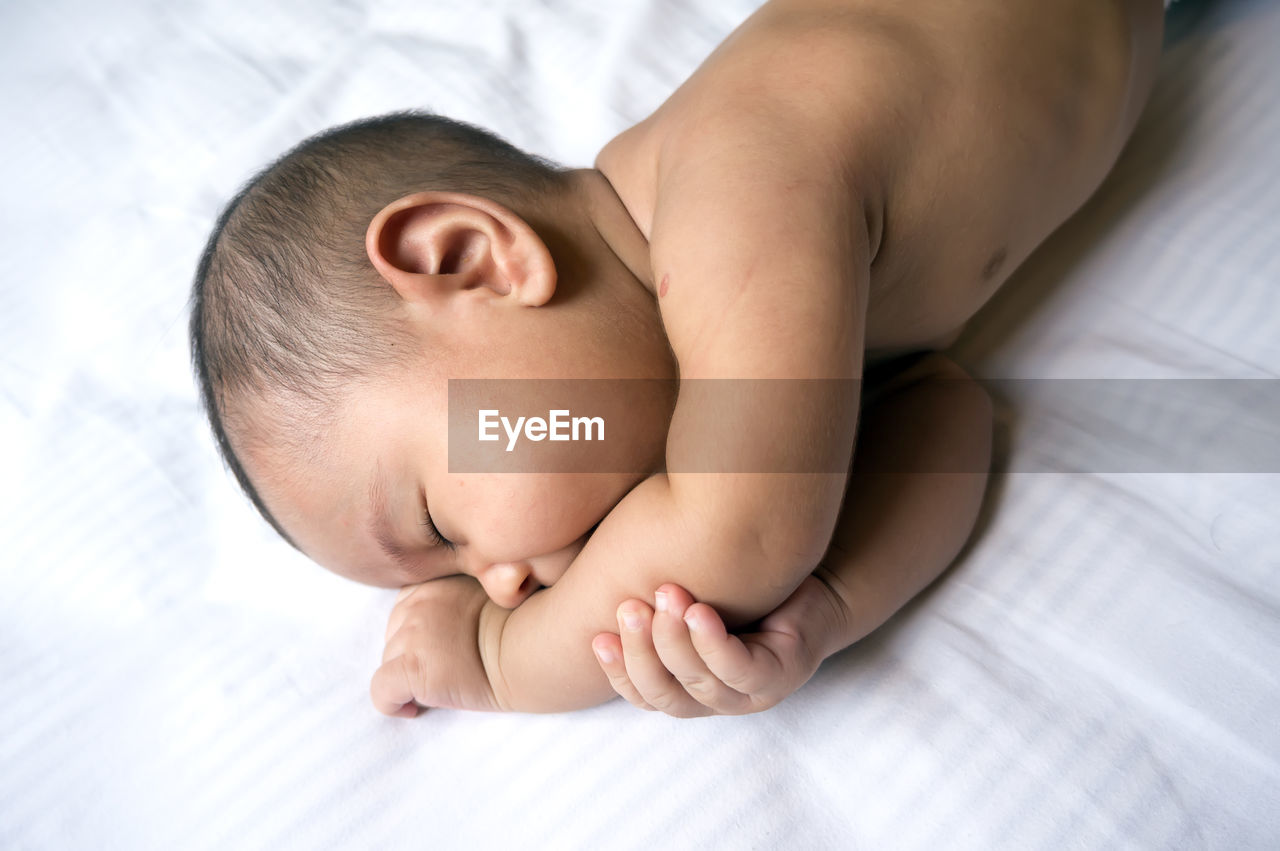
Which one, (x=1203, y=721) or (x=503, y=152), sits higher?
(x=503, y=152)

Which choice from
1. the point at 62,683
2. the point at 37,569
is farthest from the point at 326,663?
the point at 37,569

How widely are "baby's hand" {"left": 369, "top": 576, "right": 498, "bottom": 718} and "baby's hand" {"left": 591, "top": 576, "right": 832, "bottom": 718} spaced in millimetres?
184

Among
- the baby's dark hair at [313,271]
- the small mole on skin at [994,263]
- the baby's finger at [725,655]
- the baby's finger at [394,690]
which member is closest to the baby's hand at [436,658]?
the baby's finger at [394,690]

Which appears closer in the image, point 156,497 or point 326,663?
point 326,663

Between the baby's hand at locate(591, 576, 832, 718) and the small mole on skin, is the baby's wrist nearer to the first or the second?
the baby's hand at locate(591, 576, 832, 718)

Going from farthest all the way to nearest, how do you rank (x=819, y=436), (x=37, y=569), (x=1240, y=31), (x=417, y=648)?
(x=1240, y=31)
(x=37, y=569)
(x=417, y=648)
(x=819, y=436)

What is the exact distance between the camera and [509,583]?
86 cm

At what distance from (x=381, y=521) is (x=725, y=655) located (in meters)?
0.34

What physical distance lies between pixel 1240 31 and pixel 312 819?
150cm

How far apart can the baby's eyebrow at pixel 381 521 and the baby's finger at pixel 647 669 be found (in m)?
0.24

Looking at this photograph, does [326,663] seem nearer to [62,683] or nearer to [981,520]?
[62,683]

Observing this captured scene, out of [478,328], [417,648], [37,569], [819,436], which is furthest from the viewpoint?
[37,569]

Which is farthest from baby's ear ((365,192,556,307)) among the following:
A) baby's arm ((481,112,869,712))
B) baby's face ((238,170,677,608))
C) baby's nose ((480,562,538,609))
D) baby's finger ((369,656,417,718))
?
baby's finger ((369,656,417,718))

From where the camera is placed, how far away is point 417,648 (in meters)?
0.91
